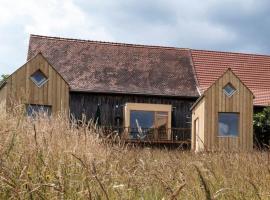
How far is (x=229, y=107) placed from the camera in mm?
28922

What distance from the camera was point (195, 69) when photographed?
34.8 metres

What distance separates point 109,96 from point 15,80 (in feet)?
21.7

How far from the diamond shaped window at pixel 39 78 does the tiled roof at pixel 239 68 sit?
34.1 ft

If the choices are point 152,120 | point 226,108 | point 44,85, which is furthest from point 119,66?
point 226,108

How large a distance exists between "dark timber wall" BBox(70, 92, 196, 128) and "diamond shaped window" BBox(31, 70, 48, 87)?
397cm

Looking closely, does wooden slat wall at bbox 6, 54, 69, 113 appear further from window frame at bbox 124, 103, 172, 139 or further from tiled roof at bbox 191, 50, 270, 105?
tiled roof at bbox 191, 50, 270, 105

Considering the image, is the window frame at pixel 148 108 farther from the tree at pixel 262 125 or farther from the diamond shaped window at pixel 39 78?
the diamond shaped window at pixel 39 78

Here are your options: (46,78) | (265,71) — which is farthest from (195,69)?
(46,78)

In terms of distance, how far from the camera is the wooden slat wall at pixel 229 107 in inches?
1118

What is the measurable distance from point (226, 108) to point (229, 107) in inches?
7.4

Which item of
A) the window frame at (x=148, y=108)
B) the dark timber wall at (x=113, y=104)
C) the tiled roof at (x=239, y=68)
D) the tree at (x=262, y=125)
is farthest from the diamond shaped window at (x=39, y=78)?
the tree at (x=262, y=125)

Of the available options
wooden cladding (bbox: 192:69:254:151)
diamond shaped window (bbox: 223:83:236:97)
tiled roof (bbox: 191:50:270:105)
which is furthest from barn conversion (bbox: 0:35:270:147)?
diamond shaped window (bbox: 223:83:236:97)

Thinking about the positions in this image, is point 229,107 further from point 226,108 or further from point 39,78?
point 39,78

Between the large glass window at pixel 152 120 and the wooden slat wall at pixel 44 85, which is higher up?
the wooden slat wall at pixel 44 85
